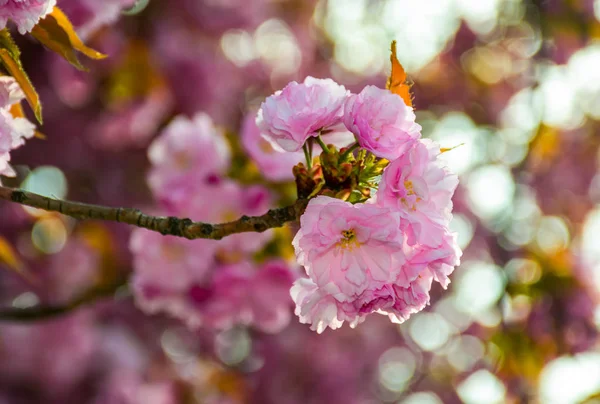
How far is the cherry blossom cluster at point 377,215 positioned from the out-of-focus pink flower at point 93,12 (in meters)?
0.61

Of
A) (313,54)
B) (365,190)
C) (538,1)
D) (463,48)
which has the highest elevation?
(313,54)

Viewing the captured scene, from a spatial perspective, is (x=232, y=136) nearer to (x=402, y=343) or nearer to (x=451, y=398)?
(x=402, y=343)

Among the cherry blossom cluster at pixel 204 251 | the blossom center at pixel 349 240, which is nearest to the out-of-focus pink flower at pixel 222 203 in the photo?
the cherry blossom cluster at pixel 204 251

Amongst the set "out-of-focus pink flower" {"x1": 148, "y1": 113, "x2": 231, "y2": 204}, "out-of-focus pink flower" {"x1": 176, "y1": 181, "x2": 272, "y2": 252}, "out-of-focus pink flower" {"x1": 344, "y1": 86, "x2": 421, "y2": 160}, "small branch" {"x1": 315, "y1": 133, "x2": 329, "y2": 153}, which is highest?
"out-of-focus pink flower" {"x1": 148, "y1": 113, "x2": 231, "y2": 204}

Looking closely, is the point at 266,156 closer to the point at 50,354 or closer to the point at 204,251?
the point at 204,251

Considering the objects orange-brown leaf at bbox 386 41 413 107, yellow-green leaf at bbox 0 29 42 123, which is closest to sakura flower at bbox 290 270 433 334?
orange-brown leaf at bbox 386 41 413 107

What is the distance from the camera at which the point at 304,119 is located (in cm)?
82

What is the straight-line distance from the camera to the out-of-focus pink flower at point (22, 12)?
0.77m

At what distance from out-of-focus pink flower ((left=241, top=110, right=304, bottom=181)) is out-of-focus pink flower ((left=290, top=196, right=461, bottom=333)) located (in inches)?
33.0

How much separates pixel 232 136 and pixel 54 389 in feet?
5.51

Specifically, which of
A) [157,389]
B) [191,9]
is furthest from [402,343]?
[191,9]

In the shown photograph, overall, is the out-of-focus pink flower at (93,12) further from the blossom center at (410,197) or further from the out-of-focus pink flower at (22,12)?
the blossom center at (410,197)

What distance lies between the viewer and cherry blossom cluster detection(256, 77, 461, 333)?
78cm

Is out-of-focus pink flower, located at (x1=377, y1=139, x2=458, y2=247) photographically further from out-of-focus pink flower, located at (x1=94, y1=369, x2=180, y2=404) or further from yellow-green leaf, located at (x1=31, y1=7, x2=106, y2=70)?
out-of-focus pink flower, located at (x1=94, y1=369, x2=180, y2=404)
